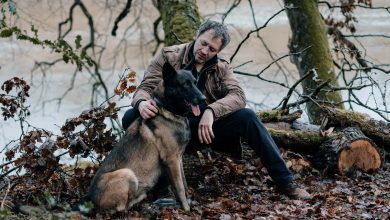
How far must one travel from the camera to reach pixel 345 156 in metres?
8.30

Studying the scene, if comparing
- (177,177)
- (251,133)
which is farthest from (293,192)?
(177,177)

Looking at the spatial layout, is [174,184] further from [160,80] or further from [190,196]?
[160,80]

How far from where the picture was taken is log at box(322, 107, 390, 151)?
29.1ft

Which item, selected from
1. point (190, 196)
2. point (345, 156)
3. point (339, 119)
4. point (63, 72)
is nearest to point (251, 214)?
point (190, 196)

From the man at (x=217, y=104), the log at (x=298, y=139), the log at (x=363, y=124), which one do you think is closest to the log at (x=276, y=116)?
the log at (x=298, y=139)

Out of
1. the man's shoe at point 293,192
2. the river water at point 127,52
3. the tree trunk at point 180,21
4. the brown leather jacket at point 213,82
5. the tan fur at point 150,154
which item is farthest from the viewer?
the river water at point 127,52

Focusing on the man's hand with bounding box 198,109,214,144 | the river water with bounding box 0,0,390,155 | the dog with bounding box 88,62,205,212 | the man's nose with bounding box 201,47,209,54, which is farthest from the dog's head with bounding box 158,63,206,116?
the river water with bounding box 0,0,390,155

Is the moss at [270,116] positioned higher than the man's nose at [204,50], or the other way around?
the man's nose at [204,50]

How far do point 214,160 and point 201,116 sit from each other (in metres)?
1.32

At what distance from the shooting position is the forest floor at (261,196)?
6523 millimetres

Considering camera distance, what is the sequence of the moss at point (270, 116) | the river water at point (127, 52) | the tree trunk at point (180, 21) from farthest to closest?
the river water at point (127, 52) < the tree trunk at point (180, 21) < the moss at point (270, 116)

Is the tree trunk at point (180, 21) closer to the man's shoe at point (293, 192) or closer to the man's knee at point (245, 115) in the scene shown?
the man's knee at point (245, 115)

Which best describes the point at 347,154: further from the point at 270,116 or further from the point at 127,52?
the point at 127,52

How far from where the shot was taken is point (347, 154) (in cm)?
831
